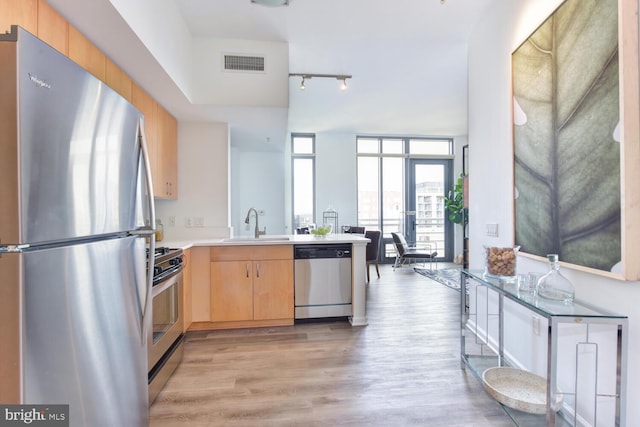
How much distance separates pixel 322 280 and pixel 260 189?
330 cm

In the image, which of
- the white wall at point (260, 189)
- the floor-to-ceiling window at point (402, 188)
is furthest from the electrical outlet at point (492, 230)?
the floor-to-ceiling window at point (402, 188)

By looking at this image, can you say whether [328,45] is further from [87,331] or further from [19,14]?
[87,331]

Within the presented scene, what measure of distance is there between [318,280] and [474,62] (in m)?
2.57

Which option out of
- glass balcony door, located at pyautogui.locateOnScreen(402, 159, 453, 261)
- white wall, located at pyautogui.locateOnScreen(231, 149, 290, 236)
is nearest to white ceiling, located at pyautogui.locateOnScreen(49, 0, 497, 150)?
white wall, located at pyautogui.locateOnScreen(231, 149, 290, 236)

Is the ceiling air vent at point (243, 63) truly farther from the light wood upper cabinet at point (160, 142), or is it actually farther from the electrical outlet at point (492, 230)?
the electrical outlet at point (492, 230)

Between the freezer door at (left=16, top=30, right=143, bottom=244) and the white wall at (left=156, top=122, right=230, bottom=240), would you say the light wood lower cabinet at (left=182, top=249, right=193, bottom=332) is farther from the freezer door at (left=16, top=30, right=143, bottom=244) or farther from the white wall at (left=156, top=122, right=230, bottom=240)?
the freezer door at (left=16, top=30, right=143, bottom=244)

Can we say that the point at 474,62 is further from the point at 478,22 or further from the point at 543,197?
the point at 543,197

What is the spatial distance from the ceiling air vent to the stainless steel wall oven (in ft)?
5.97

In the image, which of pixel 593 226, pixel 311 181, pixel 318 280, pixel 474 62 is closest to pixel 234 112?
pixel 318 280

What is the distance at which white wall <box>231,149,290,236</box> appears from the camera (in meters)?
5.66

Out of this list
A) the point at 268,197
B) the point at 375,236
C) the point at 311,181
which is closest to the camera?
the point at 375,236

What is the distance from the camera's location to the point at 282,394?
1.83m

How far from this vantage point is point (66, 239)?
0.93 metres

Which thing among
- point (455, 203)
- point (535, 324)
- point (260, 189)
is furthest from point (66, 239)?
point (455, 203)
